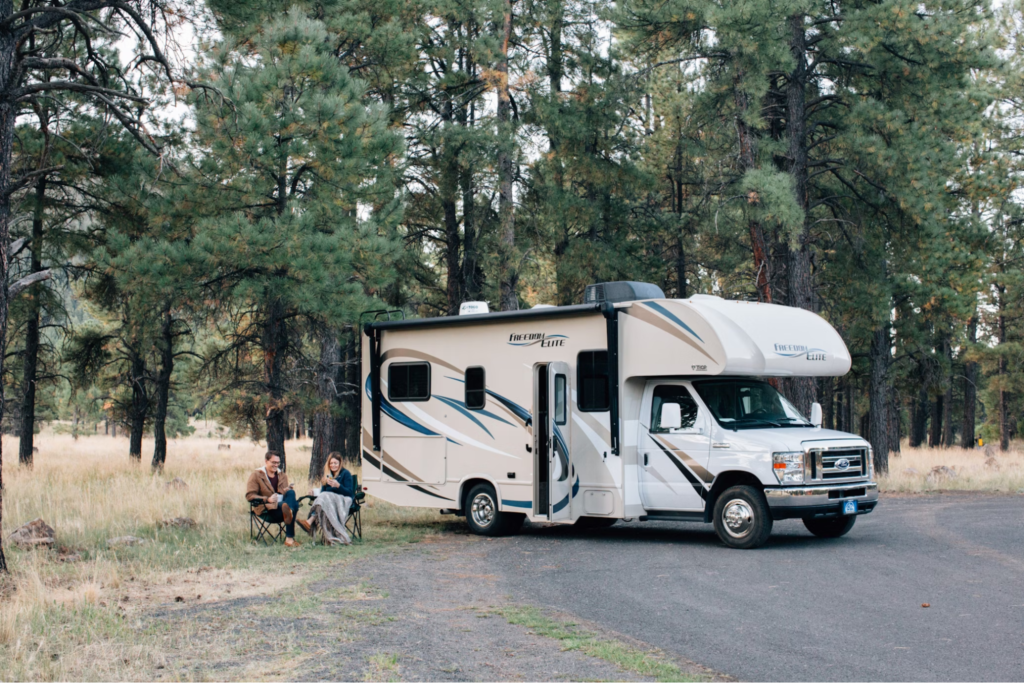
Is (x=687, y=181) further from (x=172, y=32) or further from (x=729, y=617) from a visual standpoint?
(x=729, y=617)

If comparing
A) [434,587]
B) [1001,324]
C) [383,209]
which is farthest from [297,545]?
[1001,324]

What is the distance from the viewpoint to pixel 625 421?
43.2 feet

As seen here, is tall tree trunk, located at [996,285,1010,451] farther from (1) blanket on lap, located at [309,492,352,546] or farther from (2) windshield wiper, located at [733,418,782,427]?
(1) blanket on lap, located at [309,492,352,546]

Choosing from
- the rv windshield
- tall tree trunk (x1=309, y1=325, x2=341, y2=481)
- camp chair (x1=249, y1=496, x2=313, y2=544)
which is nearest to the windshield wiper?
the rv windshield

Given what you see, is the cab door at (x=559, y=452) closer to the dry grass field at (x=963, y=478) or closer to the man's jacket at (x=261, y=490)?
the man's jacket at (x=261, y=490)

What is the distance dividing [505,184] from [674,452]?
10.7 meters

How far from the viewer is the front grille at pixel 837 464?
11992 millimetres

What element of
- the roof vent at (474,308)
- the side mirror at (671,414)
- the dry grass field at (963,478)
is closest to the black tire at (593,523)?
the side mirror at (671,414)

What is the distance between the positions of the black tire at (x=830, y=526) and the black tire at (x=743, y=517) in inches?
55.2

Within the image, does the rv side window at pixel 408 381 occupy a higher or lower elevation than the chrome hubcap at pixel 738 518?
higher

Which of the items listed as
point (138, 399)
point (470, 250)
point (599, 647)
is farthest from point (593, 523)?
point (138, 399)

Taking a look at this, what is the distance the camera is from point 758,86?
19562 mm

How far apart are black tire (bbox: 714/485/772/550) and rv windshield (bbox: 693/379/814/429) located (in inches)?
33.9

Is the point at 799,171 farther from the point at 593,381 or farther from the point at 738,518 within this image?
the point at 738,518
